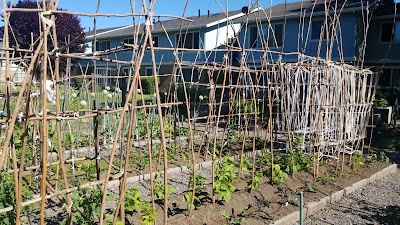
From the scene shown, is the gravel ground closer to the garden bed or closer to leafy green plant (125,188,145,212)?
the garden bed

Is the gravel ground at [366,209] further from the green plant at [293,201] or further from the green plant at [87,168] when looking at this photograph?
the green plant at [87,168]

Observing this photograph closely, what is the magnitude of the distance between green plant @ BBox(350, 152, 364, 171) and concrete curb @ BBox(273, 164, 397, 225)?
30 cm

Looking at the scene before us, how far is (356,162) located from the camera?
6691 millimetres

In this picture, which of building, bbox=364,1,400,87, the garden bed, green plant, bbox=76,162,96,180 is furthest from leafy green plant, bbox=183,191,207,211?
building, bbox=364,1,400,87

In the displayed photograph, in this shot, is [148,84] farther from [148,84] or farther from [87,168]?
[87,168]

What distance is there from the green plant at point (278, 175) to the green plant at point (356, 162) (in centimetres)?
168

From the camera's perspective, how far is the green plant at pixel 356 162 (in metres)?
6.43

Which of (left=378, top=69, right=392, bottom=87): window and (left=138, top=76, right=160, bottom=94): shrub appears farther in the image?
(left=138, top=76, right=160, bottom=94): shrub

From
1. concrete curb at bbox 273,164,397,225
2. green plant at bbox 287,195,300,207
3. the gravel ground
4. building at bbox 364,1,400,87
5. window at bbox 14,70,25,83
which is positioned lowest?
the gravel ground

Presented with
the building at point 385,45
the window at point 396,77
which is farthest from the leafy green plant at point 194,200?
the window at point 396,77

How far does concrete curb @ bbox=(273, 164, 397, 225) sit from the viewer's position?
433 centimetres

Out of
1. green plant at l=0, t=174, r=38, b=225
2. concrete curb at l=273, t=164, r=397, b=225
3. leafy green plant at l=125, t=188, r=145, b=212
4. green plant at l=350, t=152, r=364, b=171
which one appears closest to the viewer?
green plant at l=0, t=174, r=38, b=225

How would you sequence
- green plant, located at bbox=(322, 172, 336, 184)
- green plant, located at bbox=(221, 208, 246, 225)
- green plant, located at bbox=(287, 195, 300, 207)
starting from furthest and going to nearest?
green plant, located at bbox=(322, 172, 336, 184) → green plant, located at bbox=(287, 195, 300, 207) → green plant, located at bbox=(221, 208, 246, 225)

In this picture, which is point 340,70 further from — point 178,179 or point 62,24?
point 62,24
